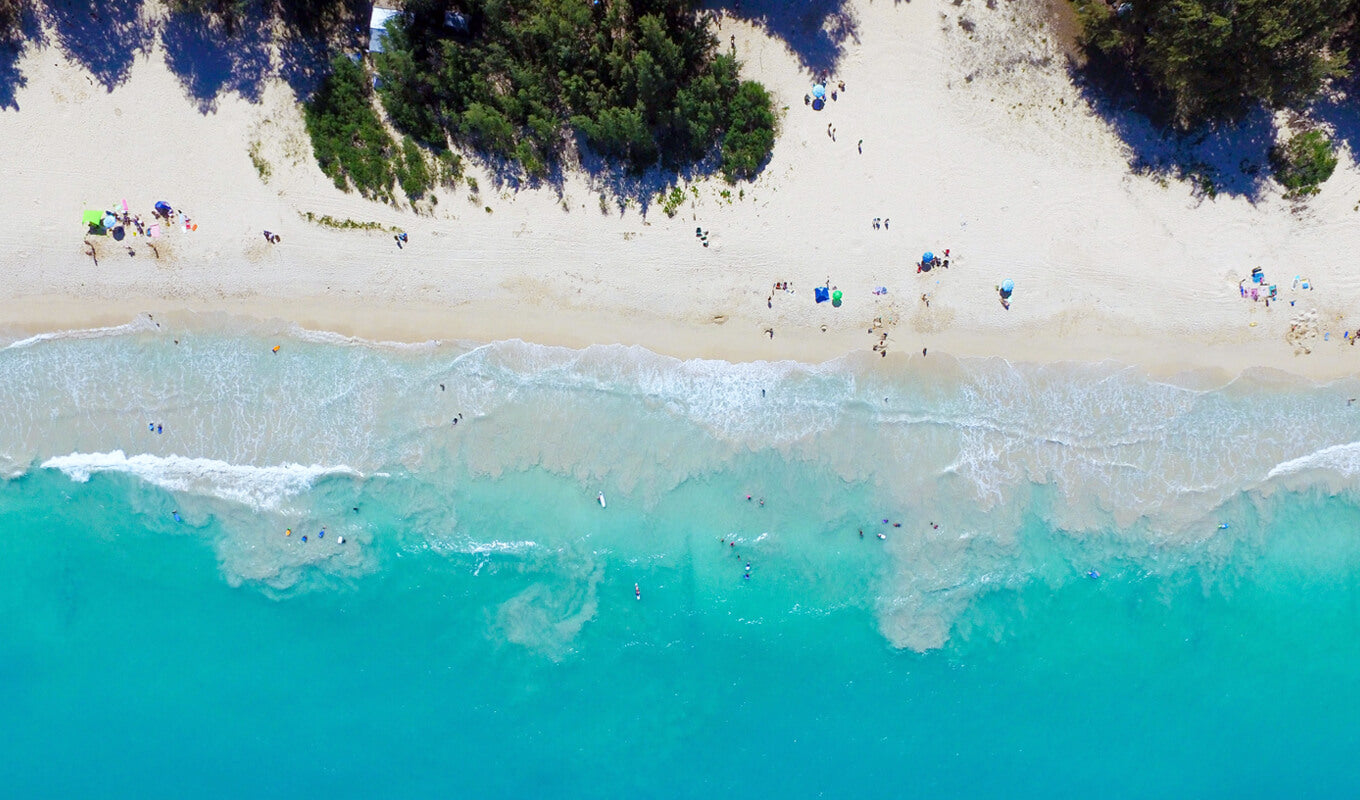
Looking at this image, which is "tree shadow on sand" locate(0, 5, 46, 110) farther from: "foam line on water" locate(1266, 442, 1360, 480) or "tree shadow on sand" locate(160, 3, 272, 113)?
"foam line on water" locate(1266, 442, 1360, 480)

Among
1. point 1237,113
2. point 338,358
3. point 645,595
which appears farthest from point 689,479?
point 1237,113

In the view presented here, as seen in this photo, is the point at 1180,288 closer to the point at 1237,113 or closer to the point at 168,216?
the point at 1237,113

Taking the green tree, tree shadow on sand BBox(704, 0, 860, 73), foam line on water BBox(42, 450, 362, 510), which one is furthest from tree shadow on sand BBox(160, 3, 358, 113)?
tree shadow on sand BBox(704, 0, 860, 73)

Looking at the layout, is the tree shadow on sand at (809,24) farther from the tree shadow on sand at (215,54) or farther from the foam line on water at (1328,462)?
the foam line on water at (1328,462)

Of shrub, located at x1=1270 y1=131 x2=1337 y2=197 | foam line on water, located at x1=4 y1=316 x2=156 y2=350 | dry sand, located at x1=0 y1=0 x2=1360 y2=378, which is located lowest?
foam line on water, located at x1=4 y1=316 x2=156 y2=350

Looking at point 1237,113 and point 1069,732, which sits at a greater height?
point 1237,113

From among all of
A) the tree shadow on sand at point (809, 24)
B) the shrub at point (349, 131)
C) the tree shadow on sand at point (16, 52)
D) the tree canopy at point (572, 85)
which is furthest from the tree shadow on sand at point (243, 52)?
the tree shadow on sand at point (809, 24)
